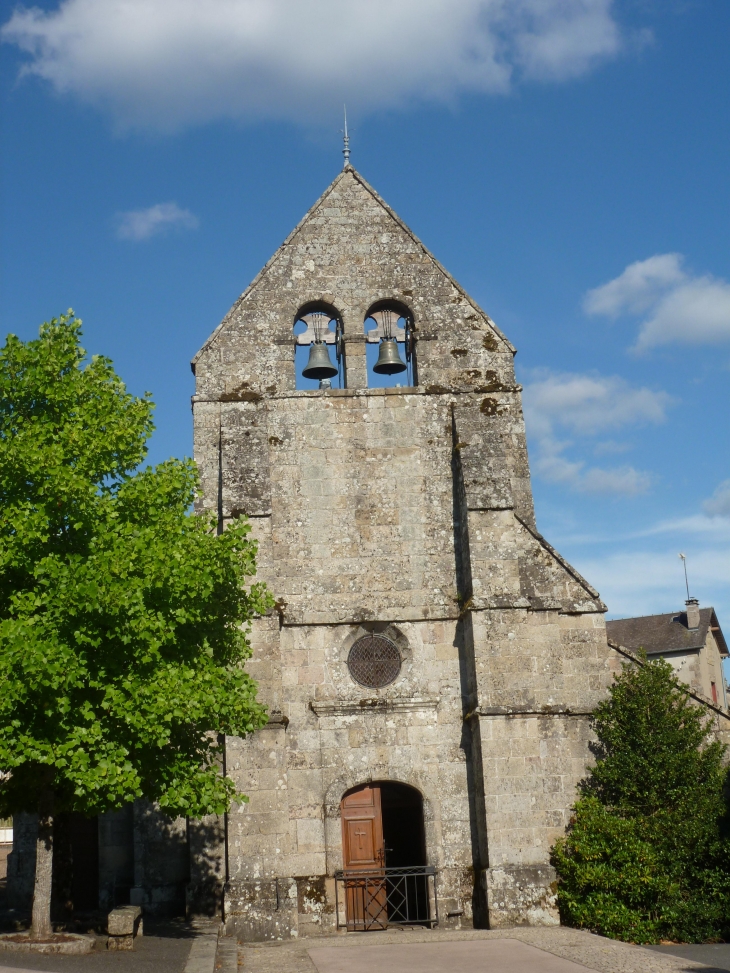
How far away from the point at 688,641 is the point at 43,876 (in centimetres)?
3620

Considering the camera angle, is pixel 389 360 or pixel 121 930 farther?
pixel 389 360

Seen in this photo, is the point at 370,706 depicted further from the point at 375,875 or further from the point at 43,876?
the point at 43,876

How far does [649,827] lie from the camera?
13.5 metres

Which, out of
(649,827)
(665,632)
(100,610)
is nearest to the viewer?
(100,610)

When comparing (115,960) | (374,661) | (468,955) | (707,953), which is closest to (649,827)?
(707,953)

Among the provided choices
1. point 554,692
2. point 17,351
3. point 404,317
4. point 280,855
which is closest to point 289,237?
point 404,317

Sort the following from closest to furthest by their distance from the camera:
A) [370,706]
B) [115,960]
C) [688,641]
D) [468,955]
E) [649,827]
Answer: [115,960] → [468,955] → [649,827] → [370,706] → [688,641]

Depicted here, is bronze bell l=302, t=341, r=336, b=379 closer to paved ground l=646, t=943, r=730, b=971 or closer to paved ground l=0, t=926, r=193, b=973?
paved ground l=0, t=926, r=193, b=973

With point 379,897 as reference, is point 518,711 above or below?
above

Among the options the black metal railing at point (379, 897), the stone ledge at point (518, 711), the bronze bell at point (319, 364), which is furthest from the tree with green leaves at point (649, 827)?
the bronze bell at point (319, 364)

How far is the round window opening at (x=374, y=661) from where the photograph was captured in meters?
14.8

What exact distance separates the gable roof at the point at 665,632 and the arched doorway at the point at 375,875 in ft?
96.9

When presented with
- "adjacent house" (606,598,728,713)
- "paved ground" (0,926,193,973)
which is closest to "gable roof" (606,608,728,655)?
"adjacent house" (606,598,728,713)

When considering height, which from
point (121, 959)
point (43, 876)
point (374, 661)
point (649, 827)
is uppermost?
point (374, 661)
